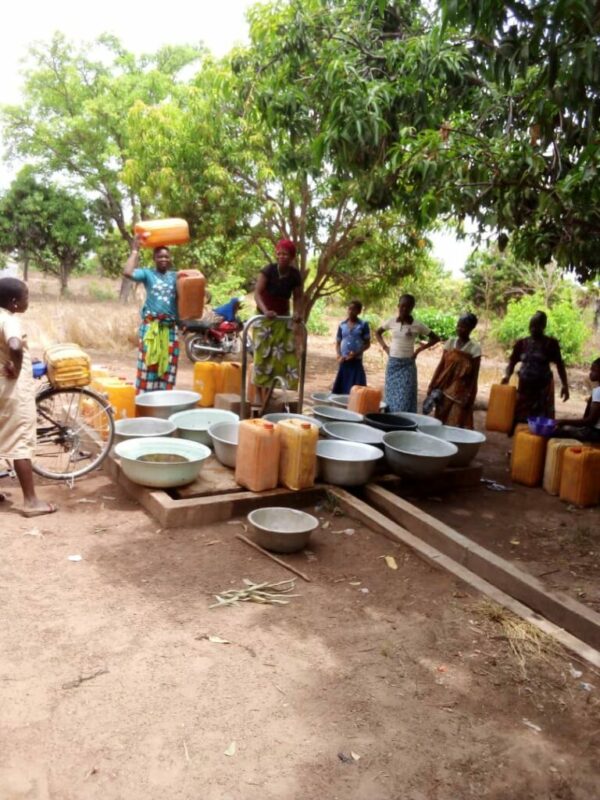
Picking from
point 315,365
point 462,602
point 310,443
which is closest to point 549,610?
point 462,602

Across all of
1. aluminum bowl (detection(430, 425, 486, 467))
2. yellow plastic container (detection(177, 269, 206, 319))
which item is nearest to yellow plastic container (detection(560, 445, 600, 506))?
aluminum bowl (detection(430, 425, 486, 467))

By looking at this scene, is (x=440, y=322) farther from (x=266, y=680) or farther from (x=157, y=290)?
(x=266, y=680)

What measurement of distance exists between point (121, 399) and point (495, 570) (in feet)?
10.8

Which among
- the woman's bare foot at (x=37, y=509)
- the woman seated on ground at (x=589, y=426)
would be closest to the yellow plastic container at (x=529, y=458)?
the woman seated on ground at (x=589, y=426)

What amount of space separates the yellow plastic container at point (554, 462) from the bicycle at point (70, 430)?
3.46 m

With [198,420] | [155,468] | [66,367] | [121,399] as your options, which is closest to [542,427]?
[198,420]

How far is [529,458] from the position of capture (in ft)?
17.8

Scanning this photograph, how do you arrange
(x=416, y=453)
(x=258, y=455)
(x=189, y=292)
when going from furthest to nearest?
(x=189, y=292) → (x=416, y=453) → (x=258, y=455)

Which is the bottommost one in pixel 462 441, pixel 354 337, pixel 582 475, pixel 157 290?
pixel 582 475

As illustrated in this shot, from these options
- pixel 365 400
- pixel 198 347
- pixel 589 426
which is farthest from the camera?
pixel 198 347

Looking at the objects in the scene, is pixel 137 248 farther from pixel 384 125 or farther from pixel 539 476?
→ pixel 539 476

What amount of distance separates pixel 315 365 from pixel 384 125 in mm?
8240

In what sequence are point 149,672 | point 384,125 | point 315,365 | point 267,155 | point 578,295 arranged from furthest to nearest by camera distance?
1. point 578,295
2. point 315,365
3. point 267,155
4. point 384,125
5. point 149,672

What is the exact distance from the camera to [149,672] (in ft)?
8.31
